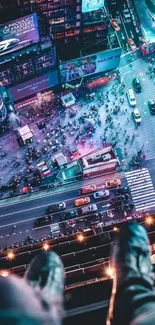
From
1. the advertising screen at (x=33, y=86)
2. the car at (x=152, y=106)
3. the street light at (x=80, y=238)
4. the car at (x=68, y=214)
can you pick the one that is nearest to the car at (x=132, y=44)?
the car at (x=152, y=106)

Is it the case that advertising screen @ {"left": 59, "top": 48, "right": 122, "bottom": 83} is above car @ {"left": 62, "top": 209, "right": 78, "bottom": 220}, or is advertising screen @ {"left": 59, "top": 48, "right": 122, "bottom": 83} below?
above

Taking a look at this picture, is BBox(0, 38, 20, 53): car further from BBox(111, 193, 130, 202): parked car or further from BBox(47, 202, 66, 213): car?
BBox(111, 193, 130, 202): parked car

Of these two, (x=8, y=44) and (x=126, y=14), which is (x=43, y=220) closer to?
(x=8, y=44)

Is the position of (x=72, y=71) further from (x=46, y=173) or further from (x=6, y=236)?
(x=6, y=236)

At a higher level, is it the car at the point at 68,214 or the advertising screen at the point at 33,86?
the advertising screen at the point at 33,86

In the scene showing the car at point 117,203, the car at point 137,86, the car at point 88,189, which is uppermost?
the car at point 137,86

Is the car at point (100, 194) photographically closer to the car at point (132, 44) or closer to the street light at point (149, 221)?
the street light at point (149, 221)

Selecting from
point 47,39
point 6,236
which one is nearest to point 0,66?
point 47,39

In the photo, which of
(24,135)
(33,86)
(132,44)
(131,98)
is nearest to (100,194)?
(24,135)

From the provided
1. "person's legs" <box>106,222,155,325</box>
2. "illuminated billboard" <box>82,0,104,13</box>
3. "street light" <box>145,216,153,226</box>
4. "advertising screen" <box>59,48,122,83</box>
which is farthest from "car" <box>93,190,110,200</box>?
"person's legs" <box>106,222,155,325</box>
